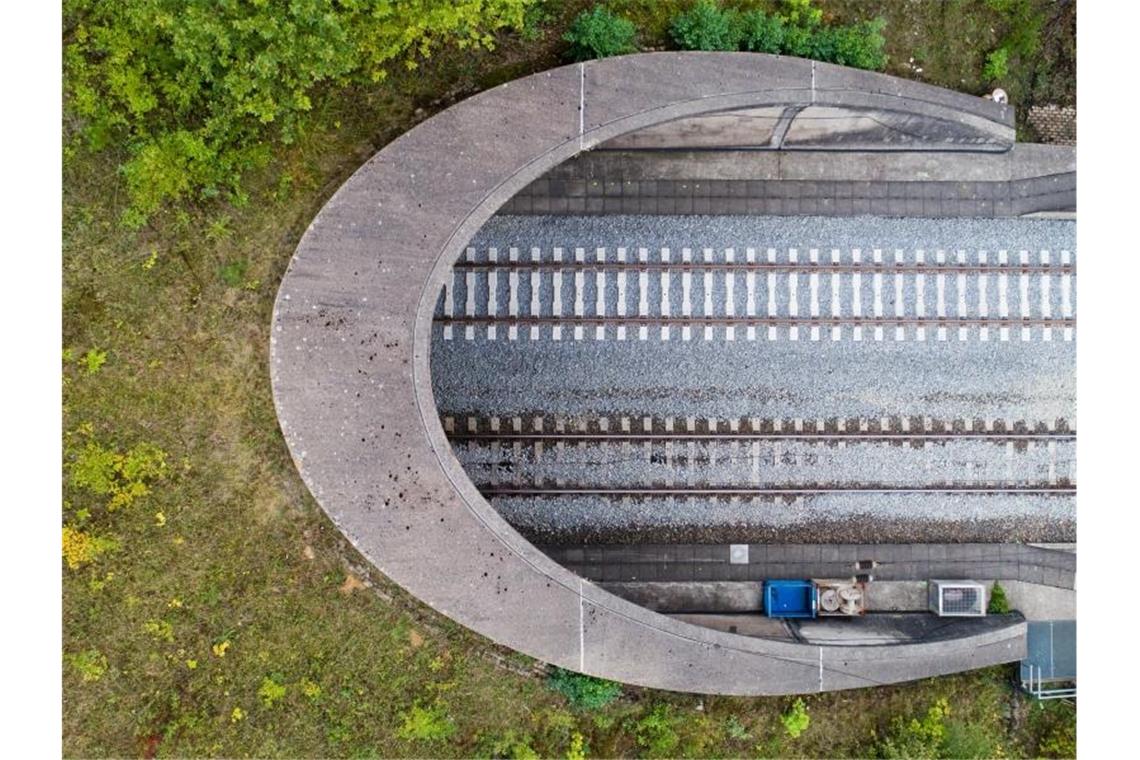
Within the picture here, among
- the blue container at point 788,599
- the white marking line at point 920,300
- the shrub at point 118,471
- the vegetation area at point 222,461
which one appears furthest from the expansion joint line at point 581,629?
the white marking line at point 920,300

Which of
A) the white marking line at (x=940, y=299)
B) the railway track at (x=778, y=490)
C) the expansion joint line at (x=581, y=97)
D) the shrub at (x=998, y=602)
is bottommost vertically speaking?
the shrub at (x=998, y=602)

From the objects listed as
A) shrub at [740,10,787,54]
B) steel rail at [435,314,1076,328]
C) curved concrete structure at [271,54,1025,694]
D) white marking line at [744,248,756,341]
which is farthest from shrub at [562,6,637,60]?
steel rail at [435,314,1076,328]

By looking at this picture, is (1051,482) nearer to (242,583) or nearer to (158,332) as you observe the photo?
(242,583)

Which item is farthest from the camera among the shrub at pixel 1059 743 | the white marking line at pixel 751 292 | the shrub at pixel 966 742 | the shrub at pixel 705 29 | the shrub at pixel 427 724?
the white marking line at pixel 751 292

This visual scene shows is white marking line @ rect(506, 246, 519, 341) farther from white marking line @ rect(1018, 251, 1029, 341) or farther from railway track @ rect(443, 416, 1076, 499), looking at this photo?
white marking line @ rect(1018, 251, 1029, 341)

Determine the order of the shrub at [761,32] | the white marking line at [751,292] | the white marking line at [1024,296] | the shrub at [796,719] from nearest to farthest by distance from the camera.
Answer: the shrub at [761,32]
the shrub at [796,719]
the white marking line at [751,292]
the white marking line at [1024,296]

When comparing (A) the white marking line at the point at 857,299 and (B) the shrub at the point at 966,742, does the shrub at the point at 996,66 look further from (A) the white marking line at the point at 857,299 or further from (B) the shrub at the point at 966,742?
(B) the shrub at the point at 966,742

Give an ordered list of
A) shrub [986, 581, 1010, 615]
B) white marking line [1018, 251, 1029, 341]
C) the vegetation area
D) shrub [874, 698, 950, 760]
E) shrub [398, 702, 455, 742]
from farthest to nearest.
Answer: white marking line [1018, 251, 1029, 341]
shrub [986, 581, 1010, 615]
shrub [874, 698, 950, 760]
shrub [398, 702, 455, 742]
the vegetation area
